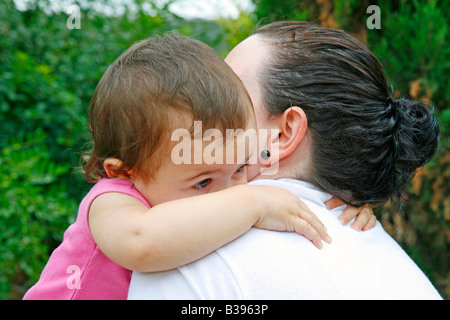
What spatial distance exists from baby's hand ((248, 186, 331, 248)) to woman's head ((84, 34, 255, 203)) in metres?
0.24

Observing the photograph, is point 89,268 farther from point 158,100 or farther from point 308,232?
point 308,232

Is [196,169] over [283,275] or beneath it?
over

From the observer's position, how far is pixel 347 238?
5.30 feet

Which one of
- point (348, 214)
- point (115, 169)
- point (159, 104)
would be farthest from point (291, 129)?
point (115, 169)

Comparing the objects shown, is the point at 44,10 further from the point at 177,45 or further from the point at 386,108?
the point at 386,108

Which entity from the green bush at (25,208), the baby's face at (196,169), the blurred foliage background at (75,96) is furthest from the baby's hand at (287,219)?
the green bush at (25,208)

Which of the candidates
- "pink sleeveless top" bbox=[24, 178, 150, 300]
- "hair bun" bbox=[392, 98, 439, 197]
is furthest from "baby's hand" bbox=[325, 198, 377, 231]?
"pink sleeveless top" bbox=[24, 178, 150, 300]

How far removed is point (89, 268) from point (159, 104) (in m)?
0.65

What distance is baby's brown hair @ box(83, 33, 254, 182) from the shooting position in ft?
5.16

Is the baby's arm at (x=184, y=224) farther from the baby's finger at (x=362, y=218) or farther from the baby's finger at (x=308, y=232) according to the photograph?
the baby's finger at (x=362, y=218)

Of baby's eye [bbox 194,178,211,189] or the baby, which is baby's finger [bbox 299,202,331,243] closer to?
the baby

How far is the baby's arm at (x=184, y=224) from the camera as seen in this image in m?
1.37

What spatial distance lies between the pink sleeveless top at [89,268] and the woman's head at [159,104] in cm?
11

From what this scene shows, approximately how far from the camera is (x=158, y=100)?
1568 millimetres
